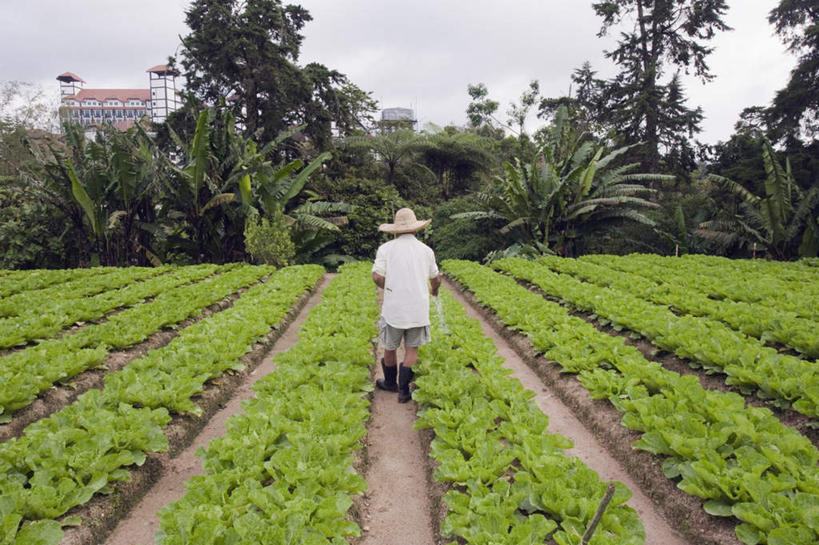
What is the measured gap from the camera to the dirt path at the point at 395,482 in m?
2.99

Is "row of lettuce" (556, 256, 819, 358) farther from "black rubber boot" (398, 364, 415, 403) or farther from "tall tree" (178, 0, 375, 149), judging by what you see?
"tall tree" (178, 0, 375, 149)

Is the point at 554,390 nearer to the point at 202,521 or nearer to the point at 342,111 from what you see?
the point at 202,521

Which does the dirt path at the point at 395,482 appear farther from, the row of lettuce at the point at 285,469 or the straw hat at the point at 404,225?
the straw hat at the point at 404,225

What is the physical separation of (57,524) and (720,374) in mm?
5647

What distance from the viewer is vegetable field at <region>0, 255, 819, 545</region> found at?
256 cm

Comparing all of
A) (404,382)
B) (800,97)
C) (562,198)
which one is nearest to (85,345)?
(404,382)

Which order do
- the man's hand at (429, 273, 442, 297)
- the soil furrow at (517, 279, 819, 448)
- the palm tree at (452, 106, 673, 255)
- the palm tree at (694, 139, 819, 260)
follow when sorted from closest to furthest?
the soil furrow at (517, 279, 819, 448) < the man's hand at (429, 273, 442, 297) < the palm tree at (694, 139, 819, 260) < the palm tree at (452, 106, 673, 255)

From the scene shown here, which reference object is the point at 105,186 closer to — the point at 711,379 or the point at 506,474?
the point at 506,474

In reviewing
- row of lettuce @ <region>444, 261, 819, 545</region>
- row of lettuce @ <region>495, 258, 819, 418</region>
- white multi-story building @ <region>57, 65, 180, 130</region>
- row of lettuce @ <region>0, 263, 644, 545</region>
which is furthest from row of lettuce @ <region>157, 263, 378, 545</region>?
white multi-story building @ <region>57, 65, 180, 130</region>

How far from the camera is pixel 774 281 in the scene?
884 centimetres

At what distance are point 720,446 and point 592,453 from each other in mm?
989

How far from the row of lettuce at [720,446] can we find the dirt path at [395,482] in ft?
5.36

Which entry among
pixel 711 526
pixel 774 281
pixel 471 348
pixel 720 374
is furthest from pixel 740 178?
pixel 711 526

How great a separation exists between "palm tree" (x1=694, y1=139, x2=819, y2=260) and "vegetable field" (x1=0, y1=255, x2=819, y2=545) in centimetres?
954
